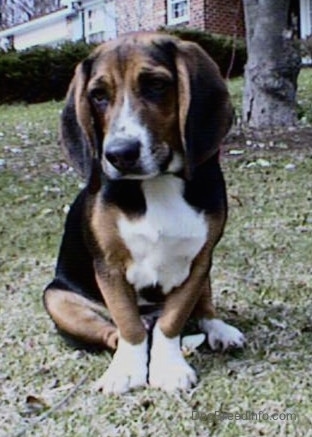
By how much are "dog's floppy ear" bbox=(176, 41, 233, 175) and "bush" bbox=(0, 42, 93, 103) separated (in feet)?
44.5

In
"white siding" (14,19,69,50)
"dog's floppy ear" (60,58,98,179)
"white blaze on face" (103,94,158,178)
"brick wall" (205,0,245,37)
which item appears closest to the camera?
"white blaze on face" (103,94,158,178)

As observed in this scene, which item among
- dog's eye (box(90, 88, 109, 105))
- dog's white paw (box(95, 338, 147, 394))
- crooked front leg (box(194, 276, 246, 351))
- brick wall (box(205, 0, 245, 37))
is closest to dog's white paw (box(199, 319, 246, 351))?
crooked front leg (box(194, 276, 246, 351))

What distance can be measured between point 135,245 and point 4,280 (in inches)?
73.7

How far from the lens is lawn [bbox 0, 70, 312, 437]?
283cm

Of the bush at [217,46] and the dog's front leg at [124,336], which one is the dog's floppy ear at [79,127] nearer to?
the dog's front leg at [124,336]

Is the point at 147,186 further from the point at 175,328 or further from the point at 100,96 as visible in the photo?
the point at 175,328

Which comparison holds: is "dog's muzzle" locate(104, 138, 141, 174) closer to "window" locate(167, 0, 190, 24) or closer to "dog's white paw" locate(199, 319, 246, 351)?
"dog's white paw" locate(199, 319, 246, 351)

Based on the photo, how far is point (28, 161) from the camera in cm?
834

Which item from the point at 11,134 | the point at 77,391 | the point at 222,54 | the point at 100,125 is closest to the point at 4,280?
the point at 77,391

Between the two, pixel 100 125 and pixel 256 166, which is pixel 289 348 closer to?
pixel 100 125

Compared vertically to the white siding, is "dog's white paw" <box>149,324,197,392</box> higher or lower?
higher

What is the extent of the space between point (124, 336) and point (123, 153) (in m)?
0.74

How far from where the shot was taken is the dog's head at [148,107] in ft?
9.05

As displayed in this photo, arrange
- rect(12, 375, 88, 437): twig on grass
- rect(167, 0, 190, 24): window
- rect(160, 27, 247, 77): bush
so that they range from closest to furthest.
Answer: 1. rect(12, 375, 88, 437): twig on grass
2. rect(160, 27, 247, 77): bush
3. rect(167, 0, 190, 24): window
